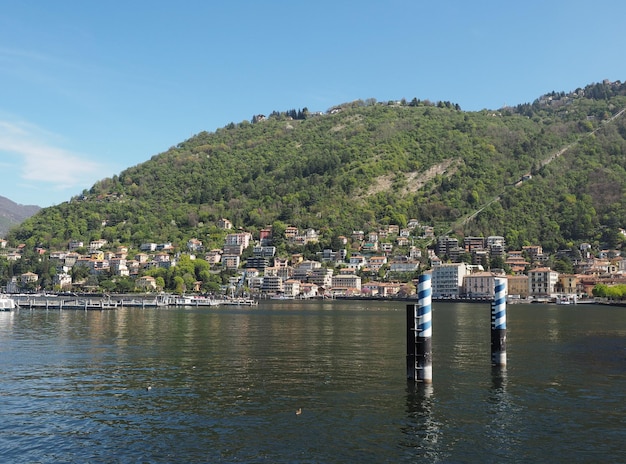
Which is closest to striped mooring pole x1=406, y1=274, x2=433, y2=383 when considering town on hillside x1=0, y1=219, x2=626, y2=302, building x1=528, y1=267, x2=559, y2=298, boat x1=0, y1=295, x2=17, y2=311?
boat x1=0, y1=295, x2=17, y2=311

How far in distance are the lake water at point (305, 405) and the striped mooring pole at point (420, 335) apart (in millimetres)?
906

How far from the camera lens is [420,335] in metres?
26.9

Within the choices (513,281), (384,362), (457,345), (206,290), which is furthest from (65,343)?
(513,281)

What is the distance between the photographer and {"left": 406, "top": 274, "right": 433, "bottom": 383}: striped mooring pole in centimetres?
2692

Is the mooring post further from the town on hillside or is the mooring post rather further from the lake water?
the town on hillside

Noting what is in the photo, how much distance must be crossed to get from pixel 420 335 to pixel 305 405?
20.0 ft

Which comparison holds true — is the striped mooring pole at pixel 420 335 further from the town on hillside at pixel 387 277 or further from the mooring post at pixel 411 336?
the town on hillside at pixel 387 277

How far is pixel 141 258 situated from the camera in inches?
7864

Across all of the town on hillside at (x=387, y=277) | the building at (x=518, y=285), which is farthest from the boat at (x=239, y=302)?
the building at (x=518, y=285)

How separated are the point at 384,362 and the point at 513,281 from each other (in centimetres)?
14290

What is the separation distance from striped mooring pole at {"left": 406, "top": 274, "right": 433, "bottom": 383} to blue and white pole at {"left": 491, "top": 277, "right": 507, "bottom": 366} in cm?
680

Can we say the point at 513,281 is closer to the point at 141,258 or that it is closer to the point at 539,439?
the point at 141,258

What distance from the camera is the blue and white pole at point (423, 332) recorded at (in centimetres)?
2691

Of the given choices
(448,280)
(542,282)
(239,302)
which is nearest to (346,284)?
(448,280)
